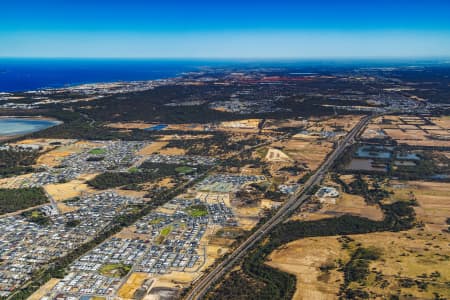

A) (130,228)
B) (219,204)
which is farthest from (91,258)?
(219,204)

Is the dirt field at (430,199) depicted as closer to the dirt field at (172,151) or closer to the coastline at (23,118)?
the dirt field at (172,151)

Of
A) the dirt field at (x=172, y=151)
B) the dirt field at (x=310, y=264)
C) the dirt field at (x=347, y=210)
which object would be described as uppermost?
the dirt field at (x=172, y=151)

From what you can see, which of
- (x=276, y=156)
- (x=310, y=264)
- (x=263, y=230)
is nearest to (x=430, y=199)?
(x=263, y=230)

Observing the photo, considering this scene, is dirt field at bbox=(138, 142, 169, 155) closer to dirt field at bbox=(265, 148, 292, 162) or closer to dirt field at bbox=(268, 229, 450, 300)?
dirt field at bbox=(265, 148, 292, 162)

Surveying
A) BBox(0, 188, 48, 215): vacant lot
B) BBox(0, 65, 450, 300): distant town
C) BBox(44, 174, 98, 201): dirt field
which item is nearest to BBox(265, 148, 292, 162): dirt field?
BBox(0, 65, 450, 300): distant town

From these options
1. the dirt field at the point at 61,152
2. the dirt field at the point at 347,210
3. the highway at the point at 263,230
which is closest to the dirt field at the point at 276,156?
the highway at the point at 263,230
